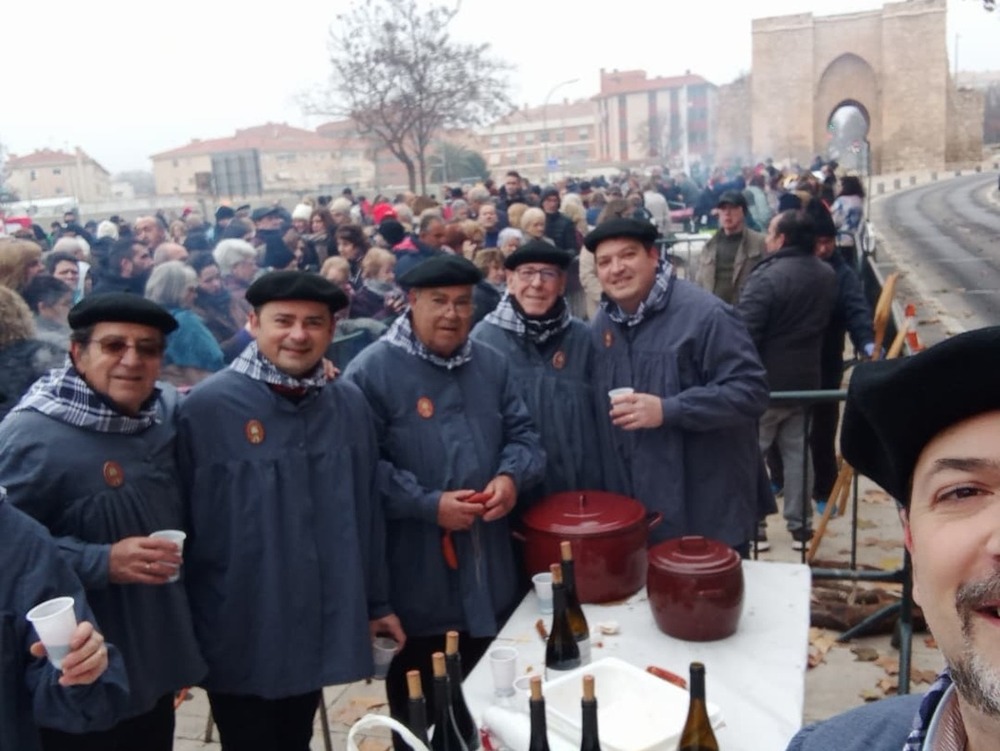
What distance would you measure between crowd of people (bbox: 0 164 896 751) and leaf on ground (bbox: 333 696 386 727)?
94cm

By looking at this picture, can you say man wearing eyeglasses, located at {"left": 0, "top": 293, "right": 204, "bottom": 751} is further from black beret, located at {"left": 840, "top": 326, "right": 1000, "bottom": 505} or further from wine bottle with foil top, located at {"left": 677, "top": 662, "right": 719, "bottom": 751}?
black beret, located at {"left": 840, "top": 326, "right": 1000, "bottom": 505}

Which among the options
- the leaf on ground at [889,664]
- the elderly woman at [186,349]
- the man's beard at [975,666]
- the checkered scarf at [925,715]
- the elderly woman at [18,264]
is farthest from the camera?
the elderly woman at [18,264]

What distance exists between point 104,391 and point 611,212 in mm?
8299

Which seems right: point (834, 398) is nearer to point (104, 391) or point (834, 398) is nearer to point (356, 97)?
point (104, 391)

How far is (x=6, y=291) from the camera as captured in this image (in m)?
4.63

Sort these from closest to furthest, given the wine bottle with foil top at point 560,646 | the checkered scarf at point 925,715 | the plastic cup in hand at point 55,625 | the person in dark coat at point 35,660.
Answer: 1. the checkered scarf at point 925,715
2. the plastic cup in hand at point 55,625
3. the person in dark coat at point 35,660
4. the wine bottle with foil top at point 560,646

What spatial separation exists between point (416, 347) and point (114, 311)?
115cm

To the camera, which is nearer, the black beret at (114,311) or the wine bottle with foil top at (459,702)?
the wine bottle with foil top at (459,702)

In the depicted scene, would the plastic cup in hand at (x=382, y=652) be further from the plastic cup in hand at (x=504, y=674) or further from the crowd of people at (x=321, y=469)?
the plastic cup in hand at (x=504, y=674)

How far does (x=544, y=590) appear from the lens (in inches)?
124

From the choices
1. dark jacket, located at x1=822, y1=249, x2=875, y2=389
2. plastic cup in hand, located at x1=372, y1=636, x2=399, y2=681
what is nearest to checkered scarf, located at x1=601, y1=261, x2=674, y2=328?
plastic cup in hand, located at x1=372, y1=636, x2=399, y2=681

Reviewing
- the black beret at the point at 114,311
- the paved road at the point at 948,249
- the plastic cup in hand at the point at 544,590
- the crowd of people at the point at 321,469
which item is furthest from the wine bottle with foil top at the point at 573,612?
the paved road at the point at 948,249

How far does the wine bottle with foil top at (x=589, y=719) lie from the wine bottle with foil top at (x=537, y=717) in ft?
0.35

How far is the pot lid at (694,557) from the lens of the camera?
292cm
